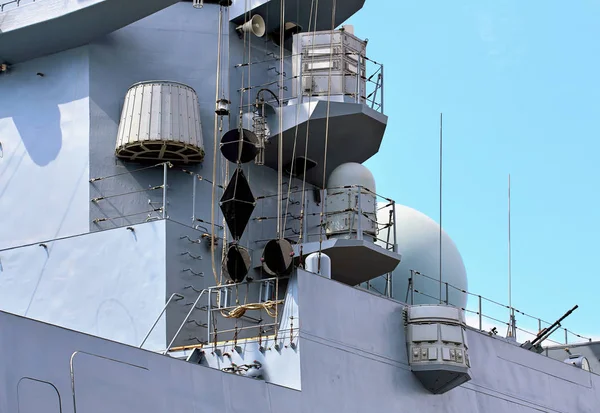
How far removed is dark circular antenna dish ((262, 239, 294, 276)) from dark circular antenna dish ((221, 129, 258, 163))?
1.59m

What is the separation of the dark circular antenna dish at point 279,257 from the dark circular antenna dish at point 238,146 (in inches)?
62.7

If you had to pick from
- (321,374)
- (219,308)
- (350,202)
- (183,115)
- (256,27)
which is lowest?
(321,374)

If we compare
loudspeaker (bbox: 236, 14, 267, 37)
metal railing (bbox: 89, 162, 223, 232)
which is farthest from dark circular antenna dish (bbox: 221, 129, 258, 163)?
loudspeaker (bbox: 236, 14, 267, 37)

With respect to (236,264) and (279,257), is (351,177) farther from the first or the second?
(279,257)

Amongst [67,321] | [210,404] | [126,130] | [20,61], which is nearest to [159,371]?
[210,404]

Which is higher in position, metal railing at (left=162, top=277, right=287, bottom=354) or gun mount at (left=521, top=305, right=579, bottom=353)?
gun mount at (left=521, top=305, right=579, bottom=353)

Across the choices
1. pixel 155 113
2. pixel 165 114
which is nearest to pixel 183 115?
pixel 165 114

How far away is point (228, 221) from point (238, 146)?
1.02 meters

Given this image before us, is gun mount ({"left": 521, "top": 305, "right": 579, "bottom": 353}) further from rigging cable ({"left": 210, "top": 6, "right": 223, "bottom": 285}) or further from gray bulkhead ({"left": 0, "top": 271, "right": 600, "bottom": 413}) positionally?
rigging cable ({"left": 210, "top": 6, "right": 223, "bottom": 285})

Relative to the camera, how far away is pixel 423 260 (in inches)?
715

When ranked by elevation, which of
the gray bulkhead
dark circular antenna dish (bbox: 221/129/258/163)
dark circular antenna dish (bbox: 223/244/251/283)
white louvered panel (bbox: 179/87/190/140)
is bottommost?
the gray bulkhead

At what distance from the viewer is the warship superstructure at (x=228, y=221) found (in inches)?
480

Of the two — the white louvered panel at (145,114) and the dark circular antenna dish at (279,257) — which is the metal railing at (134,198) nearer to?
the white louvered panel at (145,114)

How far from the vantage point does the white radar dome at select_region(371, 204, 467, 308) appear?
1795cm
